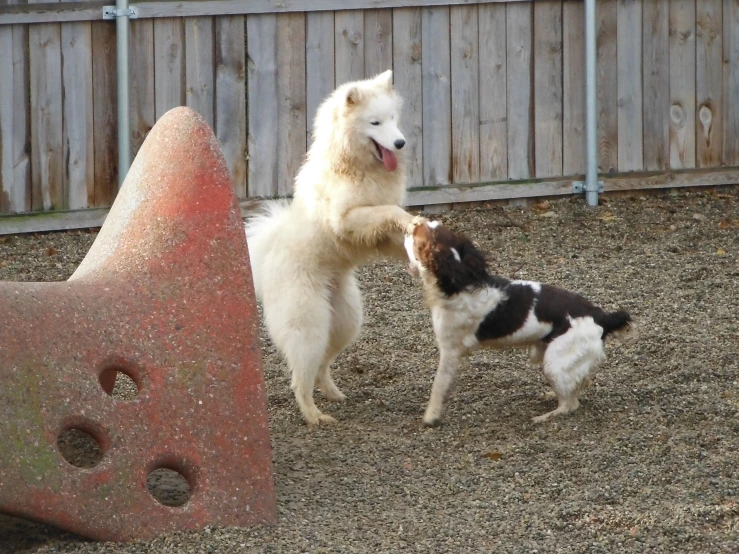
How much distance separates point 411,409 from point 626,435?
1.07 m

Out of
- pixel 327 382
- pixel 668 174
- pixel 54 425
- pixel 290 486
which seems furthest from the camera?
pixel 668 174

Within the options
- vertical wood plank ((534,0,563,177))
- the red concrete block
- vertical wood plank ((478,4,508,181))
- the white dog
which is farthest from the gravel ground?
vertical wood plank ((534,0,563,177))

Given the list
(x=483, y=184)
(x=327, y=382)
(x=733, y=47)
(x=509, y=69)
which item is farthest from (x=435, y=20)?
(x=327, y=382)

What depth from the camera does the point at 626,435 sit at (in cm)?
479

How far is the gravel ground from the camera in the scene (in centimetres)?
382

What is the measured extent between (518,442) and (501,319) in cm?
56

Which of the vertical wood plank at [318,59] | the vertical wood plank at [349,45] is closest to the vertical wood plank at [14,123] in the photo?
the vertical wood plank at [318,59]

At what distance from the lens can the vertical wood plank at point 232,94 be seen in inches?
336

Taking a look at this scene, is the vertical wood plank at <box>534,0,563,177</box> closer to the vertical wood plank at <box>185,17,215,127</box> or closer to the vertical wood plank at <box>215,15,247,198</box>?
the vertical wood plank at <box>215,15,247,198</box>

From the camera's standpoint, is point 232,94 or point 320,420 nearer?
point 320,420

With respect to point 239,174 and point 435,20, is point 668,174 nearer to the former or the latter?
point 435,20

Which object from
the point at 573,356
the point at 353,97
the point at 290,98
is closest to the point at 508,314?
the point at 573,356

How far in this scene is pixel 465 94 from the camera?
9016 mm

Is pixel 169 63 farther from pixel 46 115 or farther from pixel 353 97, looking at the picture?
pixel 353 97
